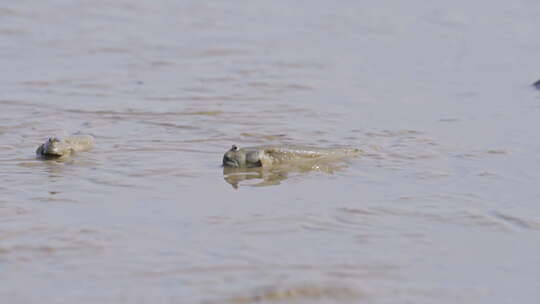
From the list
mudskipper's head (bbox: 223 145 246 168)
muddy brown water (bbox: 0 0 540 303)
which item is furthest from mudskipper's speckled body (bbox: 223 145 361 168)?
muddy brown water (bbox: 0 0 540 303)

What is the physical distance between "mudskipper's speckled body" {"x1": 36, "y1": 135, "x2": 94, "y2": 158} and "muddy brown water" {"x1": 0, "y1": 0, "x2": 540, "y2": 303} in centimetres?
7

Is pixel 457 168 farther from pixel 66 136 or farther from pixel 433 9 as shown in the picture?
pixel 433 9

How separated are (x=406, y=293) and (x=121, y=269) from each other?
119 cm

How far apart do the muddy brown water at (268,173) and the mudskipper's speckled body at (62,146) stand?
69 millimetres

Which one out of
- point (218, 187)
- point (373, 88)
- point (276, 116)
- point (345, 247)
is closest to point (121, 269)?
point (345, 247)

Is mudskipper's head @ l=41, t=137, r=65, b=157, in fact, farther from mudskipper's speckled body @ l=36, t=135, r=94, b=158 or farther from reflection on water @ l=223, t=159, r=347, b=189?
reflection on water @ l=223, t=159, r=347, b=189

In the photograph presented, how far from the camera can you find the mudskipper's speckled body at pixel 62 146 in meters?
6.08

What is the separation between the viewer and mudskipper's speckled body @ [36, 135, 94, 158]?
608 centimetres

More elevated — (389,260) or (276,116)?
(276,116)

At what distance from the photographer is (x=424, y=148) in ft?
21.5

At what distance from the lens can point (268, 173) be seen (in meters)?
5.91

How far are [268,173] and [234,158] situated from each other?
237 millimetres

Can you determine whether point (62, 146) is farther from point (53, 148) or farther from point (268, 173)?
point (268, 173)

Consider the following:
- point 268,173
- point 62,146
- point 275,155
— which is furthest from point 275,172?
point 62,146
